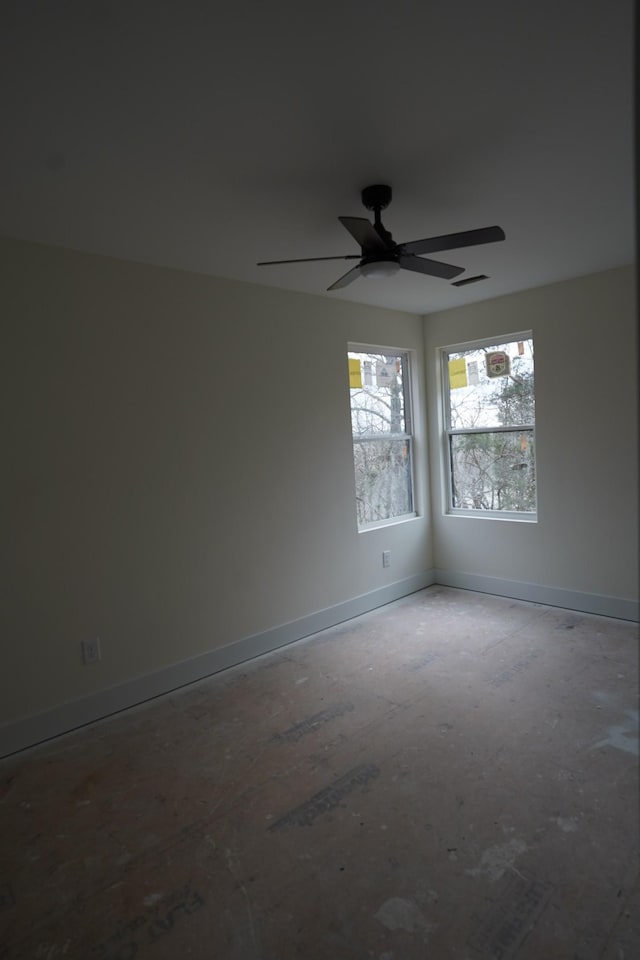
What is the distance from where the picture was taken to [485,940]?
1.49m

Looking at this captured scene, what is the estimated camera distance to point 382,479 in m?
4.46

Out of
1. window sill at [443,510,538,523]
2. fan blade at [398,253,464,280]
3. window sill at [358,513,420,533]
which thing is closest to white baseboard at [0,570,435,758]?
window sill at [358,513,420,533]

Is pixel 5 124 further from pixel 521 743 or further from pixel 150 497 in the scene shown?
pixel 521 743

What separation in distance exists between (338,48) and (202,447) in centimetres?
217

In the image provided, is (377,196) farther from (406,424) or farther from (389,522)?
(389,522)

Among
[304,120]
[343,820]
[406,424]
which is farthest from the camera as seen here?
[406,424]

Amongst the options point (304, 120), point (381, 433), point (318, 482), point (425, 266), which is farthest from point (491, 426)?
point (304, 120)

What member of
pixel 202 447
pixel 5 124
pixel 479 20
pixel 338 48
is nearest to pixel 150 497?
pixel 202 447

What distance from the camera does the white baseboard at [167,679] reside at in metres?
2.55

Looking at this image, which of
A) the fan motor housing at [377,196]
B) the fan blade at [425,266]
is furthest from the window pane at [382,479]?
the fan motor housing at [377,196]

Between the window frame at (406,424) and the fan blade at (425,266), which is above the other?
the fan blade at (425,266)

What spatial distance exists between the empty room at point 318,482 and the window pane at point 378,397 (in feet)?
0.13

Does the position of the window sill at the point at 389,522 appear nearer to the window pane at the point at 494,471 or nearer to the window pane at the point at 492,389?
the window pane at the point at 494,471

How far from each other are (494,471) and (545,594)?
1062 millimetres
